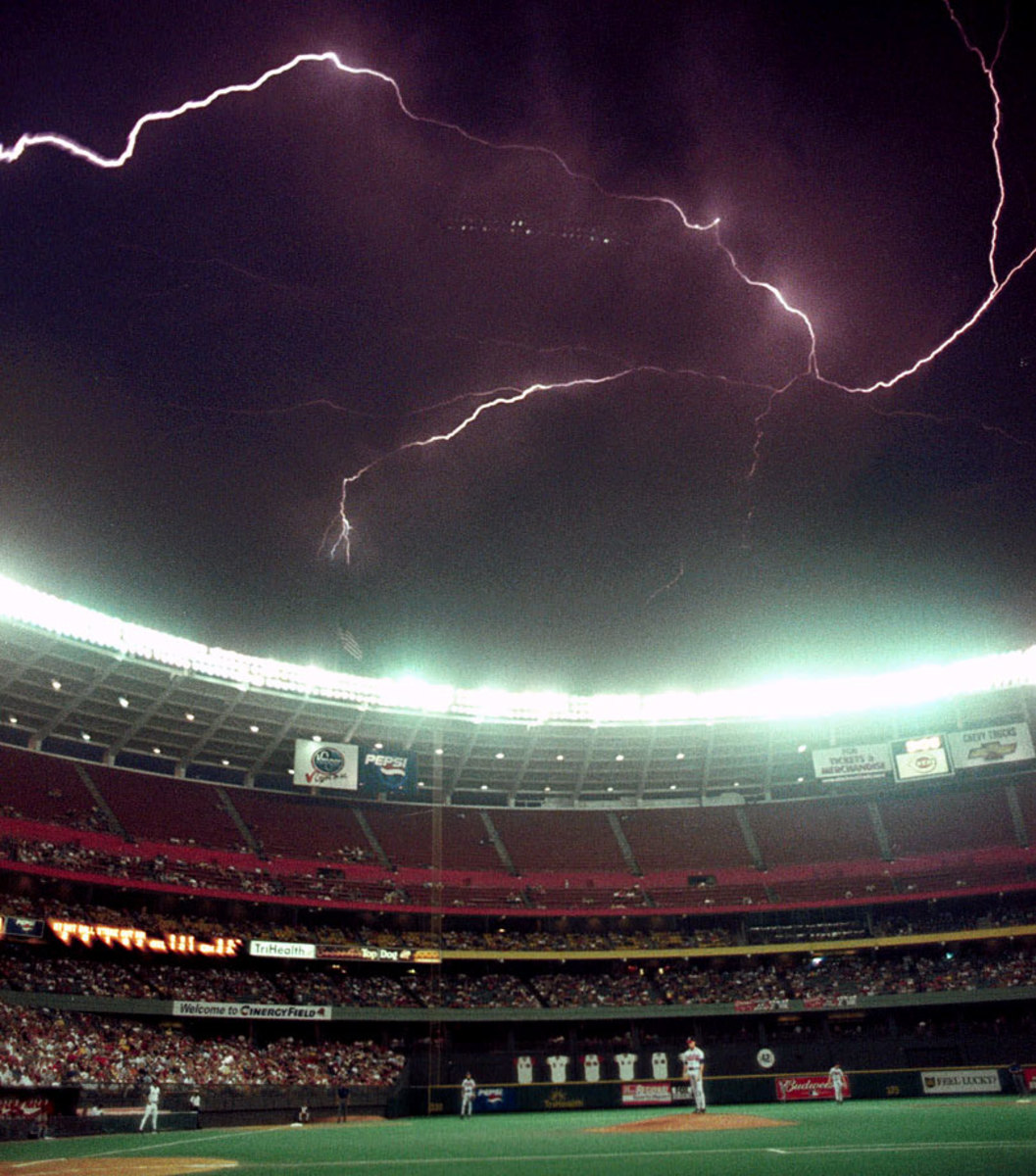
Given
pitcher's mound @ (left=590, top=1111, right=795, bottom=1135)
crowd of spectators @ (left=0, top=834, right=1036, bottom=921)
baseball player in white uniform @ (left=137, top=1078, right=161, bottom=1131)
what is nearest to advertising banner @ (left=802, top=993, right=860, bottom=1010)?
crowd of spectators @ (left=0, top=834, right=1036, bottom=921)

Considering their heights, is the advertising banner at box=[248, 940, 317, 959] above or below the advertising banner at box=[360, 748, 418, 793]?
below

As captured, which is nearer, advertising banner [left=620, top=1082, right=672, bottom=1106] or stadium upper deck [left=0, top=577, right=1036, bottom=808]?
advertising banner [left=620, top=1082, right=672, bottom=1106]

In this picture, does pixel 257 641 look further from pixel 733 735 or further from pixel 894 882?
pixel 894 882

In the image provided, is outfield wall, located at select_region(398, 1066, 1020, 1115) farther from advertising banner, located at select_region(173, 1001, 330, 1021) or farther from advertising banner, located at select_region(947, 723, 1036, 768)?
advertising banner, located at select_region(947, 723, 1036, 768)

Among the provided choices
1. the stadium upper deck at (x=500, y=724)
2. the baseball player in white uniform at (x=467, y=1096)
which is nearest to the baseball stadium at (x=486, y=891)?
the stadium upper deck at (x=500, y=724)

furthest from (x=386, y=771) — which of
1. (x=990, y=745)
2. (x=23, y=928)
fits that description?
(x=990, y=745)

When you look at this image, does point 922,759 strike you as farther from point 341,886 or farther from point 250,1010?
point 250,1010
